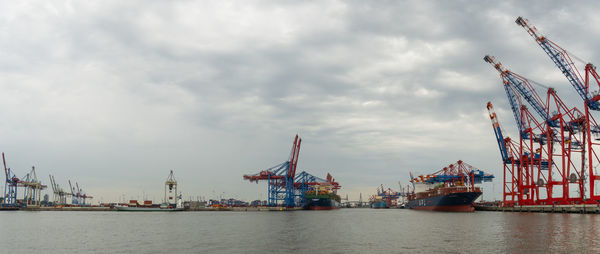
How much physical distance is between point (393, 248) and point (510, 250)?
9573 millimetres

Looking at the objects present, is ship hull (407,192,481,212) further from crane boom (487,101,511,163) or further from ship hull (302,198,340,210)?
ship hull (302,198,340,210)

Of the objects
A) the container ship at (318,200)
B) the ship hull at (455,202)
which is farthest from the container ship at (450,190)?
the container ship at (318,200)

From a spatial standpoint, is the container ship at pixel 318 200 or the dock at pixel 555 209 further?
the container ship at pixel 318 200

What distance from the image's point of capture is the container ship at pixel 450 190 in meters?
112

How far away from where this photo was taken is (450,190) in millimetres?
114250

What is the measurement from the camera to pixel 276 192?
159m

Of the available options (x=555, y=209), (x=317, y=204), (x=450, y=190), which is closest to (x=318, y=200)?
(x=317, y=204)

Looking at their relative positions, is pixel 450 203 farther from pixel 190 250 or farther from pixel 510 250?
pixel 190 250

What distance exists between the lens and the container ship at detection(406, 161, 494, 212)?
4405 inches

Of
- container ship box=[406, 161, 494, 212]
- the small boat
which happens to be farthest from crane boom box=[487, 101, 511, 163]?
the small boat

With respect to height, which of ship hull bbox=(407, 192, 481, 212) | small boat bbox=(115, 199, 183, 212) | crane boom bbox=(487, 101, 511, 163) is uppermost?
Answer: crane boom bbox=(487, 101, 511, 163)

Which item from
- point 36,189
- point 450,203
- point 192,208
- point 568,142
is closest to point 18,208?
point 36,189

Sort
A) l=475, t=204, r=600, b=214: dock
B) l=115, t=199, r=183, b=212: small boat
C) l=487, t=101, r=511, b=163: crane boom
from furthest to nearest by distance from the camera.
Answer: l=115, t=199, r=183, b=212: small boat, l=487, t=101, r=511, b=163: crane boom, l=475, t=204, r=600, b=214: dock

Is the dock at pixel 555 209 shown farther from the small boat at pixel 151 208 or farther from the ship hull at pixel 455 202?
the small boat at pixel 151 208
